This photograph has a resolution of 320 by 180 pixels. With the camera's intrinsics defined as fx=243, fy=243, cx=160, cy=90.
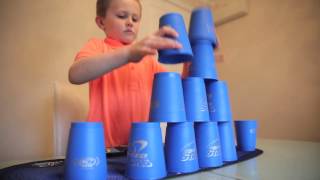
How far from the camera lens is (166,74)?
0.49m

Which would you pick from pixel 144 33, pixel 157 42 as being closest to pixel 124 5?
pixel 157 42

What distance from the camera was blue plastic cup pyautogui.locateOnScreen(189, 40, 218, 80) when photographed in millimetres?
577

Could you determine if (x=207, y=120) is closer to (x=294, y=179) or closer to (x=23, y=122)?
(x=294, y=179)

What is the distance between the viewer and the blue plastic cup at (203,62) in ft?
1.89

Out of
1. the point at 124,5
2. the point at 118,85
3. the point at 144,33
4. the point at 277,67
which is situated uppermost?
the point at 144,33

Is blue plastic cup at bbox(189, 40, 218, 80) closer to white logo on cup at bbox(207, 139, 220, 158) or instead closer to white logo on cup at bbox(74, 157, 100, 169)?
white logo on cup at bbox(207, 139, 220, 158)

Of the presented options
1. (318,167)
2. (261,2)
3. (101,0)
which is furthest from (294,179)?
(261,2)

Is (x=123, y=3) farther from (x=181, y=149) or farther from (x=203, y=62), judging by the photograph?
(x=181, y=149)

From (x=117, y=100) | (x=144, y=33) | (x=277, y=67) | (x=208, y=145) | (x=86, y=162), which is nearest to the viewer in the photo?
(x=86, y=162)

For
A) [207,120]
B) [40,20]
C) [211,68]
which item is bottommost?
[207,120]

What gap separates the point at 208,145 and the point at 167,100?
0.42 ft

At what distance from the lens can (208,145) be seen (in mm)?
494

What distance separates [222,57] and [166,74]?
1.42m

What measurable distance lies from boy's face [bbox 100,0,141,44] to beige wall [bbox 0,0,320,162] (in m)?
0.61
